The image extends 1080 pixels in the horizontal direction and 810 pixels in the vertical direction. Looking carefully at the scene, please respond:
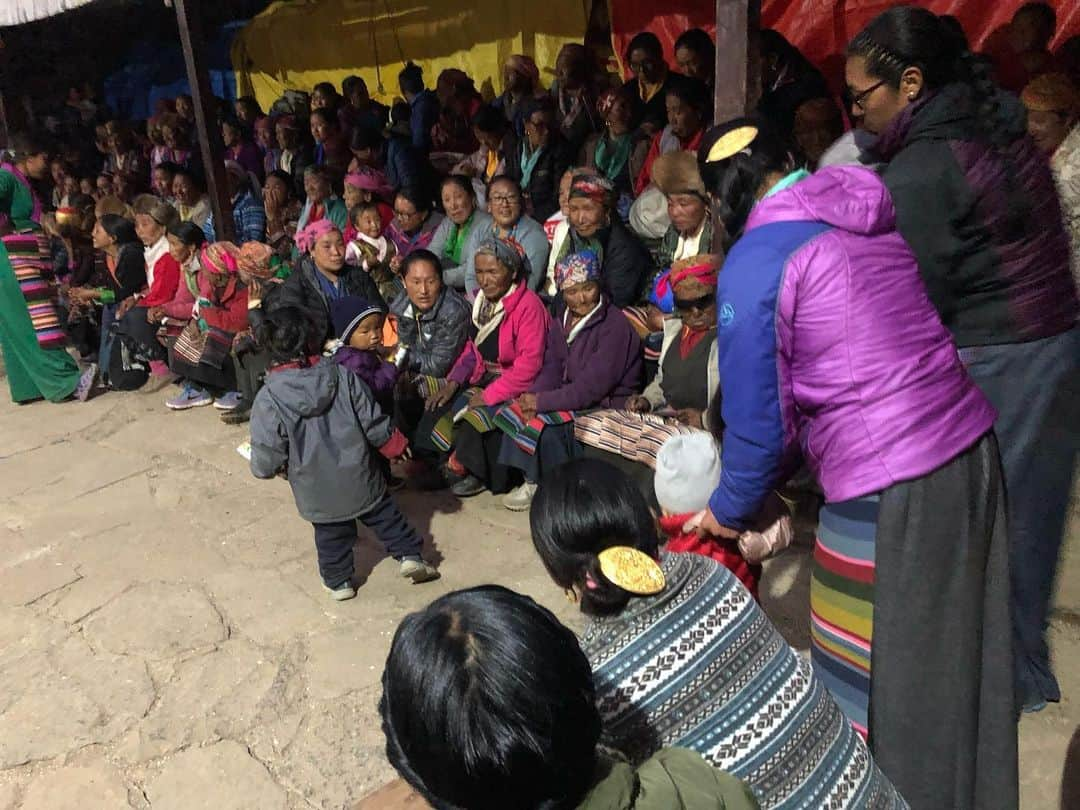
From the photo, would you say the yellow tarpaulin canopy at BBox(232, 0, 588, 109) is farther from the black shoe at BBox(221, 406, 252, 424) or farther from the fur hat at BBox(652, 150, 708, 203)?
the black shoe at BBox(221, 406, 252, 424)

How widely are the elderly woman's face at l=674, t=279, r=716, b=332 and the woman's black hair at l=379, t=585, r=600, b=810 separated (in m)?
2.49

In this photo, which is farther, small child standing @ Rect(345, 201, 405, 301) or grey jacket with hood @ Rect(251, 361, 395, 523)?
small child standing @ Rect(345, 201, 405, 301)

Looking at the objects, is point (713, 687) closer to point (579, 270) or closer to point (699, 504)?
point (699, 504)

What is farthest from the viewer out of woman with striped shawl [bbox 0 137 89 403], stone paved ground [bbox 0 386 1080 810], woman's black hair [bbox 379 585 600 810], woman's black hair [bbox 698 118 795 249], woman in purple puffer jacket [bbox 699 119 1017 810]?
woman with striped shawl [bbox 0 137 89 403]

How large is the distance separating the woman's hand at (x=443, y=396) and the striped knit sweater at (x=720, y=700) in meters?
2.95

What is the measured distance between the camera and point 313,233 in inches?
188

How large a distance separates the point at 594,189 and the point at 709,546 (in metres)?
2.62

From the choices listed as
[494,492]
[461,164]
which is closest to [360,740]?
[494,492]

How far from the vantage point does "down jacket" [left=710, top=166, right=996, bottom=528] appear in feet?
5.39

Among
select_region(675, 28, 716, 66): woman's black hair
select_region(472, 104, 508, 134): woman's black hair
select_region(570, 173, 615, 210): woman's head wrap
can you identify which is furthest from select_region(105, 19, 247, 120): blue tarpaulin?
select_region(570, 173, 615, 210): woman's head wrap

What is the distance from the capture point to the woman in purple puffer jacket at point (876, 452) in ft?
5.42

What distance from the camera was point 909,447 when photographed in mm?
1659

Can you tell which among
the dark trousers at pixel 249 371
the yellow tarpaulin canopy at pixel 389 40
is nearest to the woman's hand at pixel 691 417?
the dark trousers at pixel 249 371

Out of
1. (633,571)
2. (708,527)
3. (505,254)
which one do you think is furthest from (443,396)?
(633,571)
